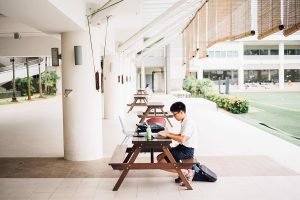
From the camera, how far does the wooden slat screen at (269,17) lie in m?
6.07

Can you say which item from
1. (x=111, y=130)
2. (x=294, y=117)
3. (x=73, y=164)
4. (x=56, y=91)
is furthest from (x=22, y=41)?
(x=56, y=91)

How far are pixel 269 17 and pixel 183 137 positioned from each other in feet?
9.57

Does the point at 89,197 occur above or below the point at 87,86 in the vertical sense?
below

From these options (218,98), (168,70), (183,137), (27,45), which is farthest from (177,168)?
(168,70)

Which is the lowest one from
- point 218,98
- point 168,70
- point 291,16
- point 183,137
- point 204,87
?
point 218,98

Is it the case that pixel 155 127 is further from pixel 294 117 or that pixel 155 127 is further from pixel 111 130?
pixel 294 117

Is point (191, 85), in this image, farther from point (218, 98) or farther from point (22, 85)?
point (22, 85)

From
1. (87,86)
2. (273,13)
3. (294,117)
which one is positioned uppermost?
(273,13)

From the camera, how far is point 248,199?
4.60m

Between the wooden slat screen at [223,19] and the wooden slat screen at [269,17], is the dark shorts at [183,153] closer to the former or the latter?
the wooden slat screen at [269,17]

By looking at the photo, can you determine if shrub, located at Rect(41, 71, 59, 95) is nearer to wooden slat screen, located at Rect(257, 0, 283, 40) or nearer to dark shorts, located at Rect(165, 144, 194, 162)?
wooden slat screen, located at Rect(257, 0, 283, 40)

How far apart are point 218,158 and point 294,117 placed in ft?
33.2

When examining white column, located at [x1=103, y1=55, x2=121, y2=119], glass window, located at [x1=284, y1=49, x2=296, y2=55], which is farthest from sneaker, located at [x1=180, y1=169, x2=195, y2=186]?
glass window, located at [x1=284, y1=49, x2=296, y2=55]

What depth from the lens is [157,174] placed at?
5.82 m
